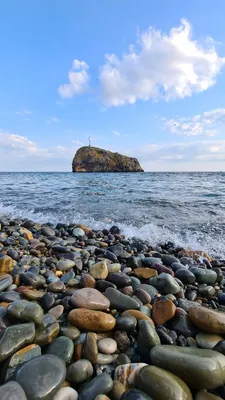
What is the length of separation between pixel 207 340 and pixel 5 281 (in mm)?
2037

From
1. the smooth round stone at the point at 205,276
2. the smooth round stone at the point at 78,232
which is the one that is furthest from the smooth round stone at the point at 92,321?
the smooth round stone at the point at 78,232

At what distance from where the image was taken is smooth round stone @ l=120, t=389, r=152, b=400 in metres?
1.23

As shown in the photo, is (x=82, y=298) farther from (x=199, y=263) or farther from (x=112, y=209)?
(x=112, y=209)

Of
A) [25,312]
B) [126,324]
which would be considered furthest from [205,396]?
[25,312]

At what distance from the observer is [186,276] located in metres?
2.91

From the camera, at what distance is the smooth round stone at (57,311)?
76.6 inches

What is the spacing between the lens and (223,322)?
1.79m

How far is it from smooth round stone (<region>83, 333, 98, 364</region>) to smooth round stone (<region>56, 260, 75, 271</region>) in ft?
4.61

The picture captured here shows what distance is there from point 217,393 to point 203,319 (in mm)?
519

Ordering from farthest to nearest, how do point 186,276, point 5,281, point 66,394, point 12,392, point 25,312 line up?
point 186,276 < point 5,281 < point 25,312 < point 66,394 < point 12,392

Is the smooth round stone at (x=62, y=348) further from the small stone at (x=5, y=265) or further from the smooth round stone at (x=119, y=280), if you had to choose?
the small stone at (x=5, y=265)

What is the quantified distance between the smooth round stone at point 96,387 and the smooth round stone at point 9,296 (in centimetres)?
110

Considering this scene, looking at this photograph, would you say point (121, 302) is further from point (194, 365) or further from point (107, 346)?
point (194, 365)

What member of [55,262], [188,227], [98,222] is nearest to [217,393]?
[55,262]
